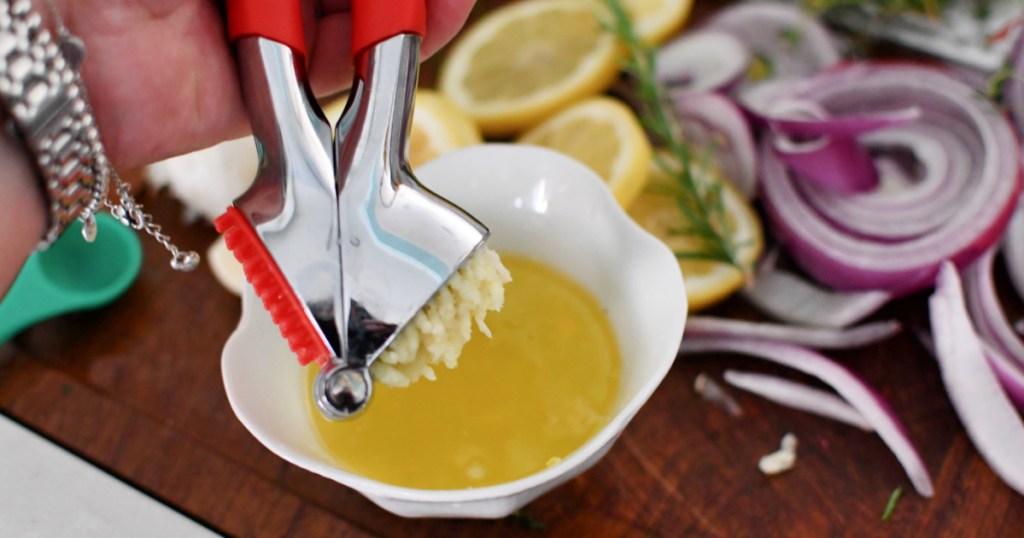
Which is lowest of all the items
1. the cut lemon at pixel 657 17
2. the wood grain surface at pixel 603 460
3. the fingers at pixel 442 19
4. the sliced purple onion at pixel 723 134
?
the wood grain surface at pixel 603 460

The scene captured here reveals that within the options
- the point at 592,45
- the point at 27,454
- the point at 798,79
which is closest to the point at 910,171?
the point at 798,79

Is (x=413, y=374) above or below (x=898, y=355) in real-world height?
above

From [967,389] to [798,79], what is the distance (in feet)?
2.14

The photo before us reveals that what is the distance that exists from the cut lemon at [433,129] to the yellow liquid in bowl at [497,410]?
1.12 feet

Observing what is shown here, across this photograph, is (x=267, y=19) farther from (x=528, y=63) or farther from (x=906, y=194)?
(x=906, y=194)

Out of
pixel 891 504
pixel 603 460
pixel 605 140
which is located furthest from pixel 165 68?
pixel 891 504

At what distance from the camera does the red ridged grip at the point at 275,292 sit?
809 mm

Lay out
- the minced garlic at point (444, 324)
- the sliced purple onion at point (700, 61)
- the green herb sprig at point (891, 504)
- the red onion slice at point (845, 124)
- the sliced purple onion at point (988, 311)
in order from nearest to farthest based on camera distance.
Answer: the minced garlic at point (444, 324)
the green herb sprig at point (891, 504)
the sliced purple onion at point (988, 311)
the red onion slice at point (845, 124)
the sliced purple onion at point (700, 61)

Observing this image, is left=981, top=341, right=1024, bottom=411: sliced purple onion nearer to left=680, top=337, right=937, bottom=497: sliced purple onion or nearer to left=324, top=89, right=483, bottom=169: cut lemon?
left=680, top=337, right=937, bottom=497: sliced purple onion

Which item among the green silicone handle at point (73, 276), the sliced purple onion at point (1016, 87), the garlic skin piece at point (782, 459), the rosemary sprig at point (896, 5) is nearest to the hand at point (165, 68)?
the green silicone handle at point (73, 276)

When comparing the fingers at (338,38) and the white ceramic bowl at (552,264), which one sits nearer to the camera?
the white ceramic bowl at (552,264)

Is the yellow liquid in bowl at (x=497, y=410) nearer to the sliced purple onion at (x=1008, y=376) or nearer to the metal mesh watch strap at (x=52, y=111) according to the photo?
the metal mesh watch strap at (x=52, y=111)

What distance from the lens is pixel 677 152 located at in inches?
52.1

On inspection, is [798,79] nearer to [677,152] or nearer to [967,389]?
[677,152]
